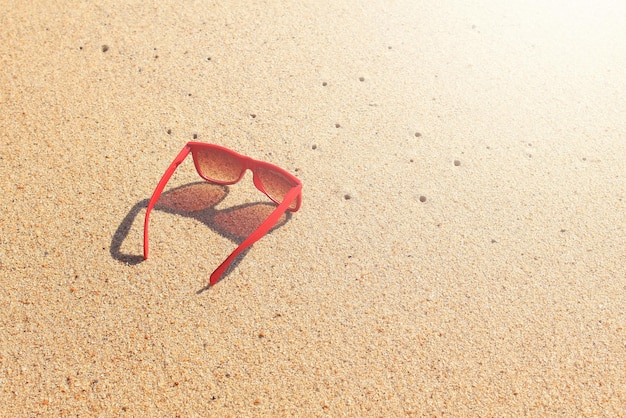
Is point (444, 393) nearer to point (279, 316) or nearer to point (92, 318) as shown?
point (279, 316)

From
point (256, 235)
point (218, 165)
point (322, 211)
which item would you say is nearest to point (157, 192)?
point (218, 165)

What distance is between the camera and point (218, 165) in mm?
2219

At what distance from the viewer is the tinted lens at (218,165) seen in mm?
2191

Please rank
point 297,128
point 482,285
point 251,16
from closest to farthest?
point 482,285
point 297,128
point 251,16

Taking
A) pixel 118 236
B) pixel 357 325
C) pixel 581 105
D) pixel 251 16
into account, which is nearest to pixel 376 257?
pixel 357 325

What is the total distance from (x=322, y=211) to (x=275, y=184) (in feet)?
0.71

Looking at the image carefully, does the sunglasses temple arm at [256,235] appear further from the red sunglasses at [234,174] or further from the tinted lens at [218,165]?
the tinted lens at [218,165]

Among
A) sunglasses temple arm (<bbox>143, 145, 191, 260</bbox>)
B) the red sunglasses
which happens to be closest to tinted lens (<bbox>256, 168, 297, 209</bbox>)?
the red sunglasses

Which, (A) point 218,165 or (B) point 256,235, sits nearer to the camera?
(B) point 256,235

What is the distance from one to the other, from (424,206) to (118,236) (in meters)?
1.14

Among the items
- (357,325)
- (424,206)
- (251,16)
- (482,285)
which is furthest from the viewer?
(251,16)

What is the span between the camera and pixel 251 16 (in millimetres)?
3006

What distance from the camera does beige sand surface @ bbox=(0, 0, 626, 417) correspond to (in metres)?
1.83

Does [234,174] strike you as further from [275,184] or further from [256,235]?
[256,235]
